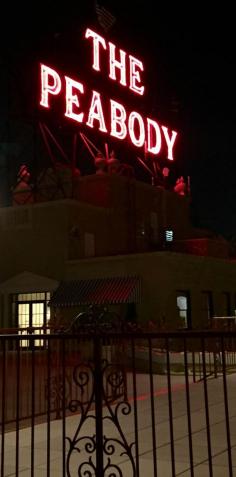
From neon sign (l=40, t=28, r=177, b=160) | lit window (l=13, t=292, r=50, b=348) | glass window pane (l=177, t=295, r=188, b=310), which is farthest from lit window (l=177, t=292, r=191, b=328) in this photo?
neon sign (l=40, t=28, r=177, b=160)

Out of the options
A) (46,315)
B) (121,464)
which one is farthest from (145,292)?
(121,464)

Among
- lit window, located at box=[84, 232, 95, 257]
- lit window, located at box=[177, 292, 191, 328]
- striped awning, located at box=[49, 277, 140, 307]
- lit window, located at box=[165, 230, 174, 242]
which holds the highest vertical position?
lit window, located at box=[165, 230, 174, 242]

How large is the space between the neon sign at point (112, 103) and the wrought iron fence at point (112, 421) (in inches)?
810

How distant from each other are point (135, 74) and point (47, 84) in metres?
8.85

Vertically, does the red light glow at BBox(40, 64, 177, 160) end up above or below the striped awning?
above

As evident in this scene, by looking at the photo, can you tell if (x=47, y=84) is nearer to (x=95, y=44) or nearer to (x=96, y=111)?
(x=96, y=111)

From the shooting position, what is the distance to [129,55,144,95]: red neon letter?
3741 centimetres

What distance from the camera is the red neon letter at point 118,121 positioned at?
34.3m

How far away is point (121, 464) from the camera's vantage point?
6500 millimetres

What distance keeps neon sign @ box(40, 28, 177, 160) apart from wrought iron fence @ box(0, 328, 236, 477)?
20.6 meters

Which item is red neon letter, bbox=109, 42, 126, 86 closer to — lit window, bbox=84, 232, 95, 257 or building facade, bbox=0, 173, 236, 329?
building facade, bbox=0, 173, 236, 329

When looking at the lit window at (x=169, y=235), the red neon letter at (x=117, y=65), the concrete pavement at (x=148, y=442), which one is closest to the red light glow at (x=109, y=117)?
the red neon letter at (x=117, y=65)

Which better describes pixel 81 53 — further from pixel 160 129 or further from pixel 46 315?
pixel 46 315

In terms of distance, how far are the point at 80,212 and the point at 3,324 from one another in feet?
22.4
